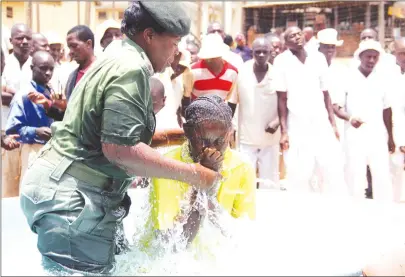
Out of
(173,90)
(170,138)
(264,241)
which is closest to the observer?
(170,138)

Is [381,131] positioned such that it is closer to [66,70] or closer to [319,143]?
[319,143]

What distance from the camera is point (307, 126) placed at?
5.80 meters

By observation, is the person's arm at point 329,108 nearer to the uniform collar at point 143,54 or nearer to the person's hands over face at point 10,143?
the person's hands over face at point 10,143

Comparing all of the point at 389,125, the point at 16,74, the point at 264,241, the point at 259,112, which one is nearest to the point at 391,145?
the point at 389,125

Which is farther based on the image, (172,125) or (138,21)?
(172,125)

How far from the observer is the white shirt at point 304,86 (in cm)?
583

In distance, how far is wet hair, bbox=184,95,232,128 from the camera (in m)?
2.61

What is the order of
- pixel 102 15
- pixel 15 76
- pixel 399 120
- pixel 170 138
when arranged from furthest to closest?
pixel 102 15 < pixel 15 76 < pixel 399 120 < pixel 170 138

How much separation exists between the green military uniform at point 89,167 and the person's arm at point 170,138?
0.54 m

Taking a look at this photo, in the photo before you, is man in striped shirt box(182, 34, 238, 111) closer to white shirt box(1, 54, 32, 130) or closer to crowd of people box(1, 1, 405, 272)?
crowd of people box(1, 1, 405, 272)

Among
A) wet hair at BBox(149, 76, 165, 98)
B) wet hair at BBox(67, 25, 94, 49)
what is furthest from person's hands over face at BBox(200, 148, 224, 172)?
wet hair at BBox(67, 25, 94, 49)

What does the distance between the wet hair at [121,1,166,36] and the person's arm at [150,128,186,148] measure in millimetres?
697

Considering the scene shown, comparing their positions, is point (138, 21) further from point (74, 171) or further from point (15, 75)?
point (15, 75)

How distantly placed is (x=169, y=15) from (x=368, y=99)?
400 cm
